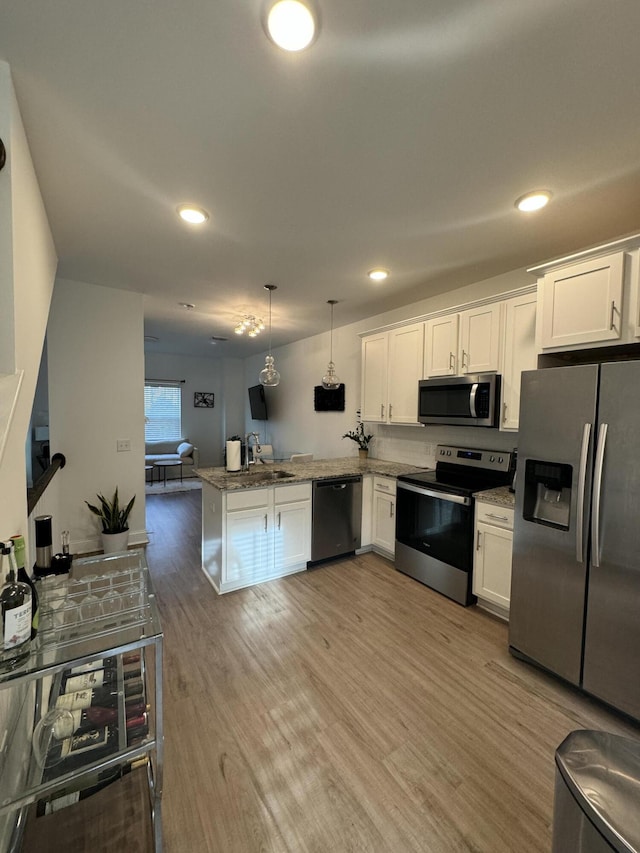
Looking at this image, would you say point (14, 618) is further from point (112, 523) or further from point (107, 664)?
point (112, 523)

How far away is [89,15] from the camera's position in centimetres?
104

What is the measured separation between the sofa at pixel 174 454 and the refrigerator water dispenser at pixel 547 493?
20.7 ft

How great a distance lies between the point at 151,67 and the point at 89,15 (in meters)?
0.19

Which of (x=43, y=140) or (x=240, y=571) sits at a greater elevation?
(x=43, y=140)

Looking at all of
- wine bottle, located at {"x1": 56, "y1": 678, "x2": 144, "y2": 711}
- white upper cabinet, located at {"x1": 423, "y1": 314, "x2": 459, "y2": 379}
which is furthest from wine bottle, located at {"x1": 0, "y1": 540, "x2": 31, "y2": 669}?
white upper cabinet, located at {"x1": 423, "y1": 314, "x2": 459, "y2": 379}

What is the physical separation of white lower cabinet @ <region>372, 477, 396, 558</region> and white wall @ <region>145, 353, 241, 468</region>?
5436 mm

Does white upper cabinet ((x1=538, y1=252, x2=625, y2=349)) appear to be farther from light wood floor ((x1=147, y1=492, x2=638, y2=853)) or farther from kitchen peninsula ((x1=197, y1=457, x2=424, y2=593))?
light wood floor ((x1=147, y1=492, x2=638, y2=853))

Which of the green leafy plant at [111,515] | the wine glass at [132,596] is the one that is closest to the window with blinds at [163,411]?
the green leafy plant at [111,515]

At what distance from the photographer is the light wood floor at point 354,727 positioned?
127 centimetres

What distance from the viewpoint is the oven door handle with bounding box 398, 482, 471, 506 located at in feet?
8.56

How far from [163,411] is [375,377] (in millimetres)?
5563

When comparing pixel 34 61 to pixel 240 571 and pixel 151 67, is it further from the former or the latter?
pixel 240 571

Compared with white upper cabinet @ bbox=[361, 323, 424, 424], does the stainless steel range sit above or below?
below

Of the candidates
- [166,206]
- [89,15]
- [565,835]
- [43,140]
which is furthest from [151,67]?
[565,835]
